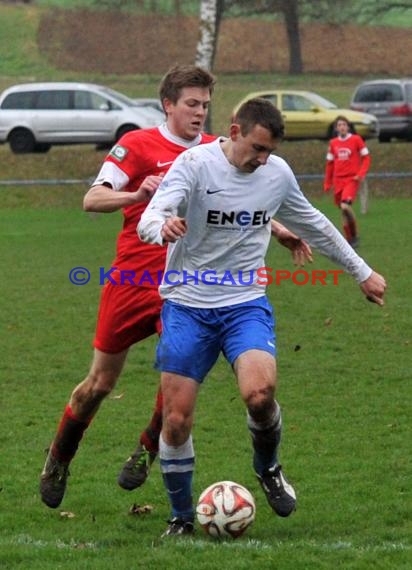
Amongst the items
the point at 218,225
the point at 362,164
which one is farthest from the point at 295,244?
the point at 362,164

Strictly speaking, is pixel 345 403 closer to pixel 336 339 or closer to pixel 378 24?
pixel 336 339

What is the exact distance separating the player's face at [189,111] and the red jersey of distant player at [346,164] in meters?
13.1

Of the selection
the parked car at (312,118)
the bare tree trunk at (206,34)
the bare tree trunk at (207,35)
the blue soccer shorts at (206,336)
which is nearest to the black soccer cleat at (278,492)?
the blue soccer shorts at (206,336)

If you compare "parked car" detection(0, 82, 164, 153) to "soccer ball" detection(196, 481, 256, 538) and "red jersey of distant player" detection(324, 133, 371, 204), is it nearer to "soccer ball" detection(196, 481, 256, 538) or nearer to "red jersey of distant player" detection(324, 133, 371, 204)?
"red jersey of distant player" detection(324, 133, 371, 204)

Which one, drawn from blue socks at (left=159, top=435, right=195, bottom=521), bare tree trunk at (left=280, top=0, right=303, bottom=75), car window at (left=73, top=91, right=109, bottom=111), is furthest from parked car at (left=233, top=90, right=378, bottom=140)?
blue socks at (left=159, top=435, right=195, bottom=521)

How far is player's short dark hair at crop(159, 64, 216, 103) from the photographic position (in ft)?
20.5

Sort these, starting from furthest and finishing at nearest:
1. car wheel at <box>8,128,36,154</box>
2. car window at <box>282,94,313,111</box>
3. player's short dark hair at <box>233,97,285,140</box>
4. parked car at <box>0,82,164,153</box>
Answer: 1. car window at <box>282,94,313,111</box>
2. car wheel at <box>8,128,36,154</box>
3. parked car at <box>0,82,164,153</box>
4. player's short dark hair at <box>233,97,285,140</box>

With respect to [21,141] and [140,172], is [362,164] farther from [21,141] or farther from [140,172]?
[140,172]

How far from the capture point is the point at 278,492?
19.1ft

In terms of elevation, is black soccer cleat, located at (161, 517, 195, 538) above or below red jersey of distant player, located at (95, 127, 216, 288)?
below

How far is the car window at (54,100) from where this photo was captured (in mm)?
30250

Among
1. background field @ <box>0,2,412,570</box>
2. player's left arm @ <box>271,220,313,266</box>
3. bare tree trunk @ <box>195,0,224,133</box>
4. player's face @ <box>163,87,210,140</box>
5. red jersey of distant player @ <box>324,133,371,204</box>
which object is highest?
player's face @ <box>163,87,210,140</box>

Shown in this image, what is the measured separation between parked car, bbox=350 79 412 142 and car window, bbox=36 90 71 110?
8400 mm

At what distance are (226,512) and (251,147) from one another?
5.10ft
